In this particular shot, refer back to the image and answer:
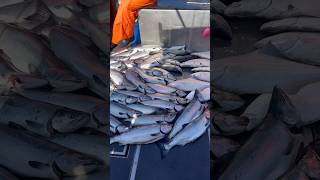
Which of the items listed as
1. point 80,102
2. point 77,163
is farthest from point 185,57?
point 77,163

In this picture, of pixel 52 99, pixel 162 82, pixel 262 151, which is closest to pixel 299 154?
pixel 262 151

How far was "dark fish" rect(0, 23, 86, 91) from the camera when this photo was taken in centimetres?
125

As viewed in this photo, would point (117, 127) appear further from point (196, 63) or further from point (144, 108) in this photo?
point (196, 63)

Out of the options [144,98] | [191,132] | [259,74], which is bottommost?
[191,132]

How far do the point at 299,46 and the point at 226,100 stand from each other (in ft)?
0.94

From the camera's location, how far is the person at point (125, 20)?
1.21 metres

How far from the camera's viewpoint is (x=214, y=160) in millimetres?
1232

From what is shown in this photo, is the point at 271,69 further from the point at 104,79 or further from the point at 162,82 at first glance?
the point at 104,79

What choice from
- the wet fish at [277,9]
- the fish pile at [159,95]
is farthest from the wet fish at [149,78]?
the wet fish at [277,9]

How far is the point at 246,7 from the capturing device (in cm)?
124

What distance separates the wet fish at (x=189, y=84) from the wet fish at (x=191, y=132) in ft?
0.28

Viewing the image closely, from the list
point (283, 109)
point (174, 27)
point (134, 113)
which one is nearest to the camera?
point (283, 109)

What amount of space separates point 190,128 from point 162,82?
180mm

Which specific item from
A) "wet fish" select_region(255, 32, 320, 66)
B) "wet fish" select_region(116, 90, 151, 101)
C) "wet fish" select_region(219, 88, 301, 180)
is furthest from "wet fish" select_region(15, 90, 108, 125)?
"wet fish" select_region(255, 32, 320, 66)
